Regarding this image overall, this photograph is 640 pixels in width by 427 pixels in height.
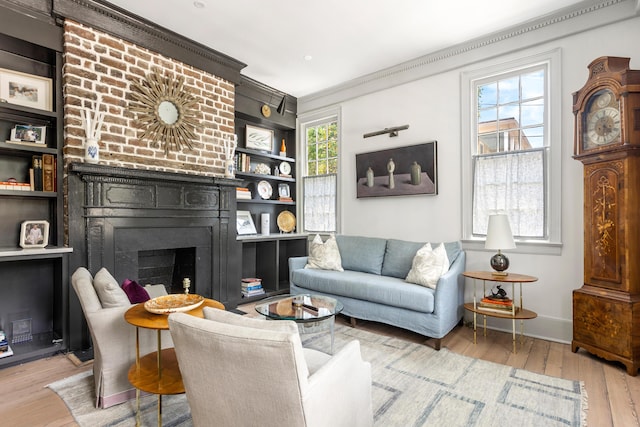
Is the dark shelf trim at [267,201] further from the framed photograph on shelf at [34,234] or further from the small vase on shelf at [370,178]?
the framed photograph on shelf at [34,234]

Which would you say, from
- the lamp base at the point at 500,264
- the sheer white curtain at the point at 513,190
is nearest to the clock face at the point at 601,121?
the sheer white curtain at the point at 513,190

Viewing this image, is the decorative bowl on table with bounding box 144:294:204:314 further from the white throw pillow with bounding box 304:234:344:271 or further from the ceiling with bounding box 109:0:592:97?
the ceiling with bounding box 109:0:592:97

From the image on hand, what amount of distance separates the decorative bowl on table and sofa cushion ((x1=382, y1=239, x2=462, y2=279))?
237cm

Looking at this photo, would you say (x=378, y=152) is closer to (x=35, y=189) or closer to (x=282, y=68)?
(x=282, y=68)

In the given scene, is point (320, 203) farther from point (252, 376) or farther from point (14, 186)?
point (252, 376)

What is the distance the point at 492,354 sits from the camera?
2.81 meters

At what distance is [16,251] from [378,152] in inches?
151

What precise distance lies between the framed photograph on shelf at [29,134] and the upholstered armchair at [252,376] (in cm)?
277

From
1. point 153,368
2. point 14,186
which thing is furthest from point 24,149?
point 153,368

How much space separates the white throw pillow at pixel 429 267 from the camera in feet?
10.3

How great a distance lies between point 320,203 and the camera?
16.8 ft

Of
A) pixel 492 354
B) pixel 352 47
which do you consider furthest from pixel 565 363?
pixel 352 47

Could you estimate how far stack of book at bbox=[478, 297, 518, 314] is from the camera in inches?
115

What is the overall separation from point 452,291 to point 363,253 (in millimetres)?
1247
